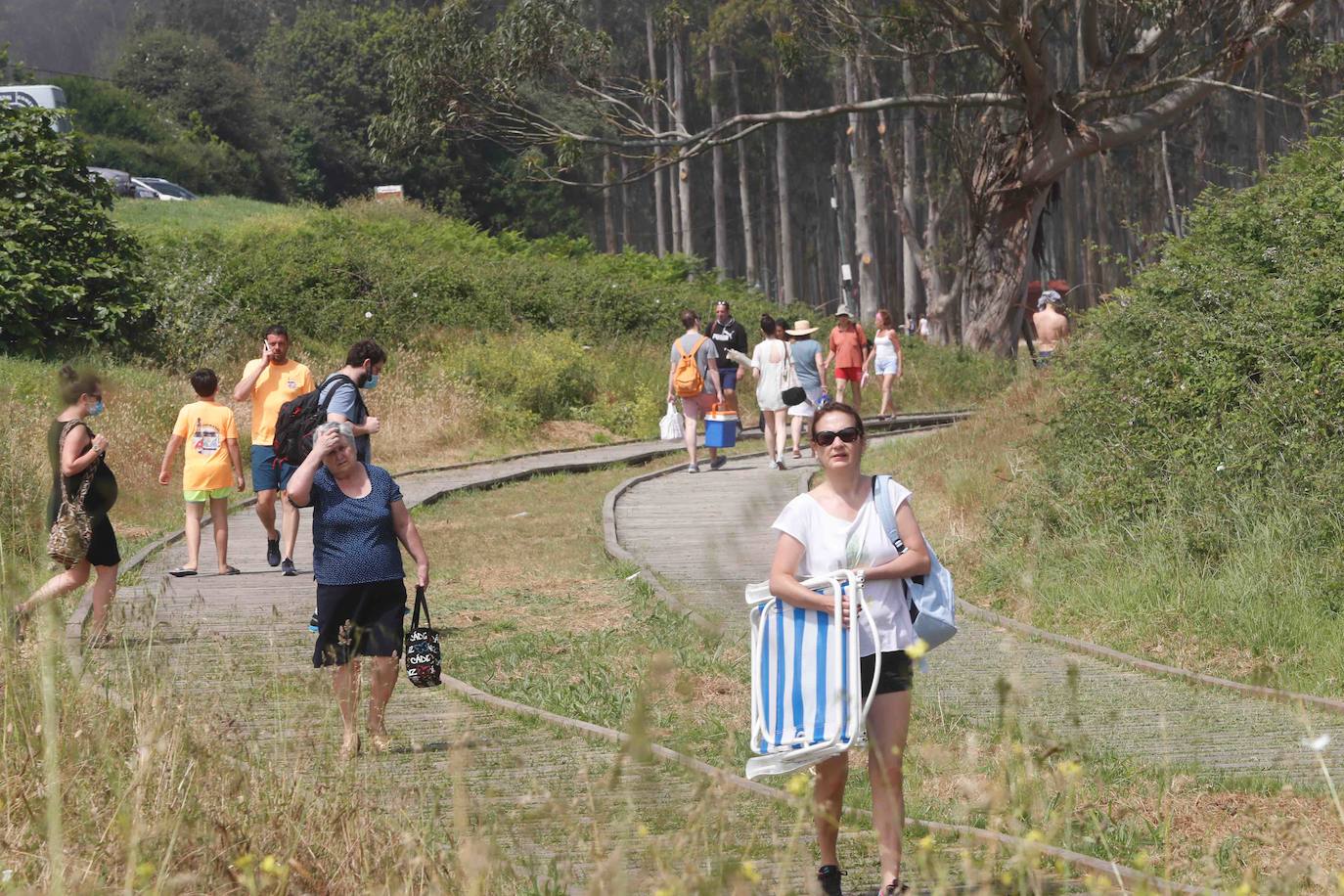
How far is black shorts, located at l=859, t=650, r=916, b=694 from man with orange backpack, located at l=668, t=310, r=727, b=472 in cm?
1344

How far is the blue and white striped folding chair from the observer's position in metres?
5.15

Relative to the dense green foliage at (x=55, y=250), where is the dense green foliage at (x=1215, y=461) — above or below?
below

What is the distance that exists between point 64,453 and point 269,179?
2313 inches

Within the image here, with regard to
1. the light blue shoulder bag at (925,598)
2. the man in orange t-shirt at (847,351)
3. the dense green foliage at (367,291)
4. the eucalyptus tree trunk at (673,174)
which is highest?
the eucalyptus tree trunk at (673,174)

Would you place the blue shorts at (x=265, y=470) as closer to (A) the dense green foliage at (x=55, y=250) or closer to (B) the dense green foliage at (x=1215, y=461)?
(B) the dense green foliage at (x=1215, y=461)

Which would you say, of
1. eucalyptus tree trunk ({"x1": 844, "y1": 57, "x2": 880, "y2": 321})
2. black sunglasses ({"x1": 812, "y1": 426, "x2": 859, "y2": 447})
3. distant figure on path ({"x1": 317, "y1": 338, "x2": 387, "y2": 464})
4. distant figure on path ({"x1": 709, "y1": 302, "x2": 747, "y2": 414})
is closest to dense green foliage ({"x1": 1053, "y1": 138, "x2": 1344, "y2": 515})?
distant figure on path ({"x1": 317, "y1": 338, "x2": 387, "y2": 464})

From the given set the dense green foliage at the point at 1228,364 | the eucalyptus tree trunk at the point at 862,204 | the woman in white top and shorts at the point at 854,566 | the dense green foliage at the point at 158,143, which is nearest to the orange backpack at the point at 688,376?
the dense green foliage at the point at 1228,364

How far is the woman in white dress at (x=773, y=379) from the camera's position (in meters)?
18.8

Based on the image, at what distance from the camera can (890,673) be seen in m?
5.52

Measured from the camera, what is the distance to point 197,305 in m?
28.4

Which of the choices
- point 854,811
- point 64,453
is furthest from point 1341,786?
point 64,453

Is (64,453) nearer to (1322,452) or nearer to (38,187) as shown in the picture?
(1322,452)

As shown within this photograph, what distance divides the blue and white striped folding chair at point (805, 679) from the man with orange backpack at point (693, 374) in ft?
44.4

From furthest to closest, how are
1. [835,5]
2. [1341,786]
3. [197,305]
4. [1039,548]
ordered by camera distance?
[835,5]
[197,305]
[1039,548]
[1341,786]
